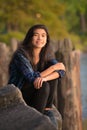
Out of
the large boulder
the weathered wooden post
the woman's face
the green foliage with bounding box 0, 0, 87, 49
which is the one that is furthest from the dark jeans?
the green foliage with bounding box 0, 0, 87, 49

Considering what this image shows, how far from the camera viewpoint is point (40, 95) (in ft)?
15.5

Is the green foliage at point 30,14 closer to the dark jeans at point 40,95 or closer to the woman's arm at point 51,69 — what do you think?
→ the woman's arm at point 51,69

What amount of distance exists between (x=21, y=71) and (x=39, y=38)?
363 mm

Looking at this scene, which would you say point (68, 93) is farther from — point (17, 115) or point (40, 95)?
point (17, 115)

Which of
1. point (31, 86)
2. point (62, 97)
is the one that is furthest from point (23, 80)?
point (62, 97)

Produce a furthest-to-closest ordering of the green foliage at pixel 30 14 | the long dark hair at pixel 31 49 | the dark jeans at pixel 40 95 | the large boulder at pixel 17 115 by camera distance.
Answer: the green foliage at pixel 30 14
the long dark hair at pixel 31 49
the dark jeans at pixel 40 95
the large boulder at pixel 17 115

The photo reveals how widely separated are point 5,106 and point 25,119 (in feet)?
0.93

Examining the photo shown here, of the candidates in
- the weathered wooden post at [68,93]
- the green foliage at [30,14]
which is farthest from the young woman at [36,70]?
the green foliage at [30,14]

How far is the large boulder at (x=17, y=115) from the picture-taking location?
3.09 metres

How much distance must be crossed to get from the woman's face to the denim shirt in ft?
0.59

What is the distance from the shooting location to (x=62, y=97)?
254 inches

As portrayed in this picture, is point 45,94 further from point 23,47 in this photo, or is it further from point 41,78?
point 23,47

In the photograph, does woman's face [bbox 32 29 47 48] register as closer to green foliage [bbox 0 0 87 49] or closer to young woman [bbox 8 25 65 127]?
young woman [bbox 8 25 65 127]

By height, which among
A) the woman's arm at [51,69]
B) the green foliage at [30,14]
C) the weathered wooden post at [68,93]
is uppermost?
the green foliage at [30,14]
